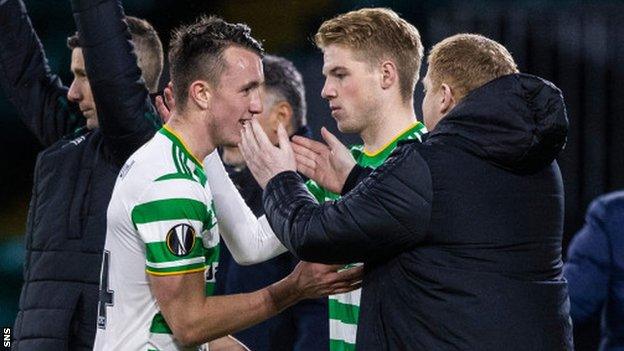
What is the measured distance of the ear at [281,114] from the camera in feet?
17.0

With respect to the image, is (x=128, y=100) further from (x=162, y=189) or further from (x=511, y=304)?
(x=511, y=304)

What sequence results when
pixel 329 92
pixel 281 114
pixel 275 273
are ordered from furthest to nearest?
pixel 281 114
pixel 275 273
pixel 329 92

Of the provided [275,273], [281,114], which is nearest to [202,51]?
[275,273]

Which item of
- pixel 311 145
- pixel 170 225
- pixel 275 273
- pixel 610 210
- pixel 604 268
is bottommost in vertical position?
pixel 275 273

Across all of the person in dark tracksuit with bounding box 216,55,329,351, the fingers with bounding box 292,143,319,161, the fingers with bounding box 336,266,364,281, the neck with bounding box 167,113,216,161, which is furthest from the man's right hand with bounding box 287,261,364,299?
the person in dark tracksuit with bounding box 216,55,329,351

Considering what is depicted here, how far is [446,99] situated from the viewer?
334 cm

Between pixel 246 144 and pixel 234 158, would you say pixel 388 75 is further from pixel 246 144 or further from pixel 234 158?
pixel 234 158

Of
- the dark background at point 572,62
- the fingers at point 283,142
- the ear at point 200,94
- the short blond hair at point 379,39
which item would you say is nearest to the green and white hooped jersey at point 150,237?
the ear at point 200,94

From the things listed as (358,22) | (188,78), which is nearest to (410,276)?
(188,78)

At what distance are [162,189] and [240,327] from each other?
0.42m

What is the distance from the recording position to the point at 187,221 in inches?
127

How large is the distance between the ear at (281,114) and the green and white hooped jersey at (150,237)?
1.78 meters

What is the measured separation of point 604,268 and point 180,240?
59.6 inches

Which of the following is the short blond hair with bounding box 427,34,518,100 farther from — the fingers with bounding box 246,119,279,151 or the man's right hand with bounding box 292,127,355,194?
the fingers with bounding box 246,119,279,151
